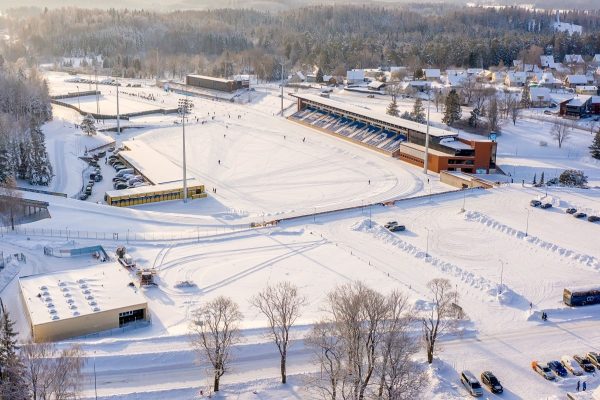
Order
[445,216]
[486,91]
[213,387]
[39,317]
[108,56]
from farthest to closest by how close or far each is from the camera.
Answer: [108,56]
[486,91]
[445,216]
[39,317]
[213,387]

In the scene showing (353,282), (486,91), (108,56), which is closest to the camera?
Answer: (353,282)

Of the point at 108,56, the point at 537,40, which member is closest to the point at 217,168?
the point at 108,56

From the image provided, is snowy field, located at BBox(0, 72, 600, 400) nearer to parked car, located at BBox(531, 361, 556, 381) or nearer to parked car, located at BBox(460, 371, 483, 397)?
parked car, located at BBox(531, 361, 556, 381)

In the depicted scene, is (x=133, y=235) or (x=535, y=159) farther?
(x=535, y=159)

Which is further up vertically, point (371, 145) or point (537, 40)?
point (537, 40)

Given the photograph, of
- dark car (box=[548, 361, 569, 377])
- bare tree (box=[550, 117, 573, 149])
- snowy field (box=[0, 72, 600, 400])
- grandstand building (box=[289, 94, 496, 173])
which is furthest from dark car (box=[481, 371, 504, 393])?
bare tree (box=[550, 117, 573, 149])

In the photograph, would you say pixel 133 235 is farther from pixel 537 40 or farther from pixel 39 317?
pixel 537 40

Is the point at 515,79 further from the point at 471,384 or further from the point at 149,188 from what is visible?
the point at 471,384

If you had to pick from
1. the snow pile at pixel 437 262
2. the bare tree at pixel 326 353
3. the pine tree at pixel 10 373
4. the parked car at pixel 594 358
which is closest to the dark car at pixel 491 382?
the parked car at pixel 594 358
